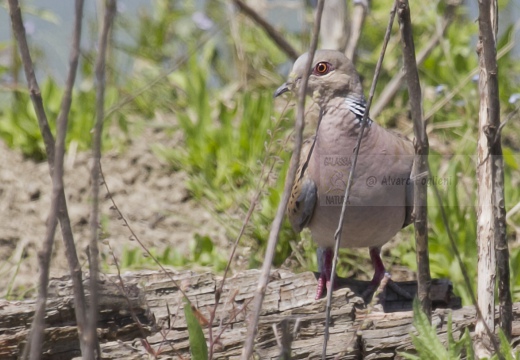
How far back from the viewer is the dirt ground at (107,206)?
5043mm

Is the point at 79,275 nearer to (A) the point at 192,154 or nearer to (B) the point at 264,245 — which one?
(B) the point at 264,245

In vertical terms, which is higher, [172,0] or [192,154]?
[172,0]

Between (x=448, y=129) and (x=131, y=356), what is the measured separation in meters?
3.20

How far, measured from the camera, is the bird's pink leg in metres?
3.74

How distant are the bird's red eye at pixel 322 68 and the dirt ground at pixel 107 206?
55.5 inches

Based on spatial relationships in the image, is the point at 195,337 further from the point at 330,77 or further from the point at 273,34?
the point at 273,34

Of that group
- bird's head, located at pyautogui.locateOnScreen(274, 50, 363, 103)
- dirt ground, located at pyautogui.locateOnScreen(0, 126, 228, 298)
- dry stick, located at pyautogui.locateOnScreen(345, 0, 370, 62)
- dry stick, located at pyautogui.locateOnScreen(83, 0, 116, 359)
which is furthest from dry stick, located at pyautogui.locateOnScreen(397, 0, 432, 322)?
dry stick, located at pyautogui.locateOnScreen(345, 0, 370, 62)

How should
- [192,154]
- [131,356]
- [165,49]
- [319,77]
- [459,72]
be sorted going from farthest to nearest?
1. [165,49]
2. [459,72]
3. [192,154]
4. [319,77]
5. [131,356]

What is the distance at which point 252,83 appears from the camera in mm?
6496

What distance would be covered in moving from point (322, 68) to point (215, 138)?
5.12 feet

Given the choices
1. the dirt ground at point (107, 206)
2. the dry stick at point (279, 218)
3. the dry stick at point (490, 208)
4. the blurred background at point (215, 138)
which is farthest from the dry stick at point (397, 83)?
the dry stick at point (279, 218)

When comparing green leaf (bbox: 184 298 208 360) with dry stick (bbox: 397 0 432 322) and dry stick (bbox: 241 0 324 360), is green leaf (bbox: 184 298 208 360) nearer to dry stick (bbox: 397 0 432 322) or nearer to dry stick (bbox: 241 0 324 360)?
dry stick (bbox: 241 0 324 360)

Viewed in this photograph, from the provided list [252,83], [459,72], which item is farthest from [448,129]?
[252,83]

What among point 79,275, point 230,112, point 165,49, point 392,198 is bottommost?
point 79,275
